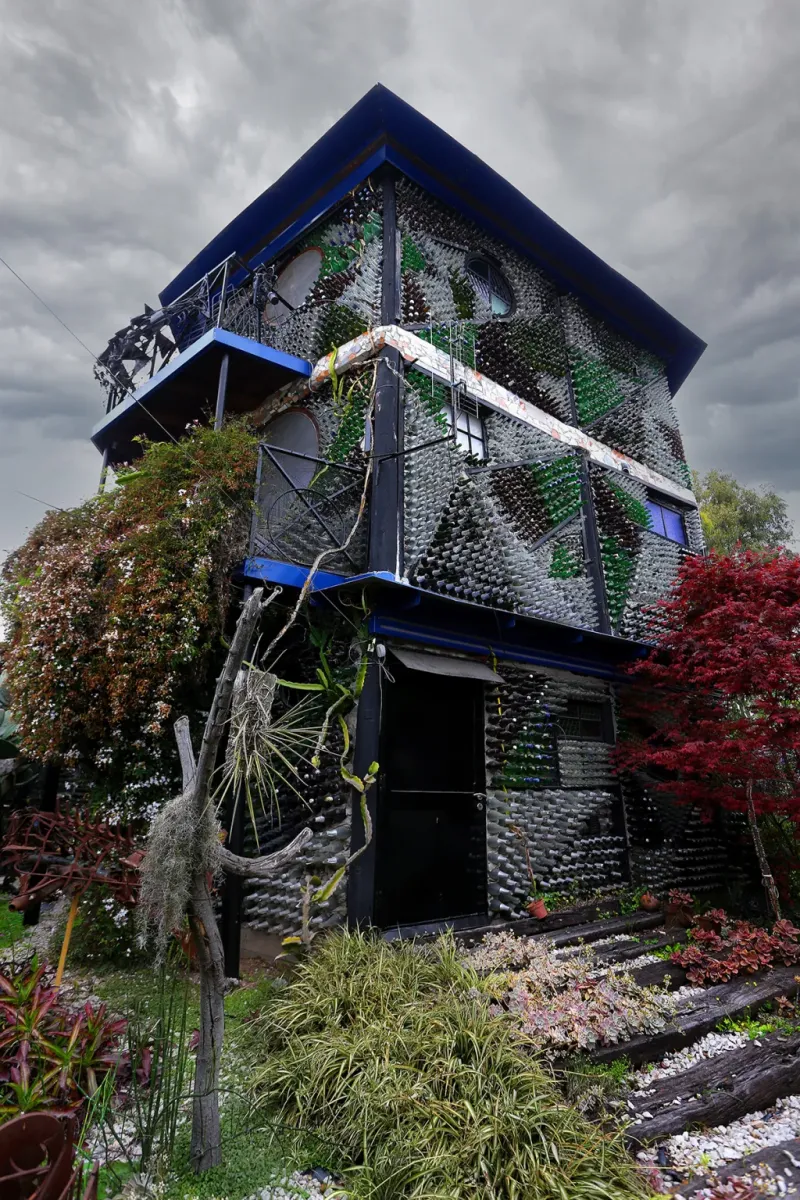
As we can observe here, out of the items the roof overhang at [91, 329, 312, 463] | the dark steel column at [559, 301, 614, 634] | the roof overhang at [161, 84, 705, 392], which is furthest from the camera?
the dark steel column at [559, 301, 614, 634]

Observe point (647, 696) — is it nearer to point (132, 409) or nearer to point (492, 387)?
point (492, 387)

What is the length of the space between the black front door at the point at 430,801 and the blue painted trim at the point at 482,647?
343 mm

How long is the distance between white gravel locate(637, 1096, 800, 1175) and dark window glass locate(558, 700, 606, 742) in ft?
13.9


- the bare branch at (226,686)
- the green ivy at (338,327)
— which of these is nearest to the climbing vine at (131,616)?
the green ivy at (338,327)

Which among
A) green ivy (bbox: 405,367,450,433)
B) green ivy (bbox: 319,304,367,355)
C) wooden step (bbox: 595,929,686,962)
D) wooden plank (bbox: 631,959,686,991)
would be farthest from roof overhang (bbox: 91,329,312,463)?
wooden plank (bbox: 631,959,686,991)

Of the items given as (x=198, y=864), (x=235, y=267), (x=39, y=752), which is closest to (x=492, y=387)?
(x=235, y=267)

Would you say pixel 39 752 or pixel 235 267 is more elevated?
pixel 235 267

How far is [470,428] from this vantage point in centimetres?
830

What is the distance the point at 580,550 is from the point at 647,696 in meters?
2.21

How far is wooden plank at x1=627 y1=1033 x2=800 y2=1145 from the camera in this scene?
3412 mm

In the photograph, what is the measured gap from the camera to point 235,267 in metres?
9.64

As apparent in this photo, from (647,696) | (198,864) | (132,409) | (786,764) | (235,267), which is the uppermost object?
(235,267)

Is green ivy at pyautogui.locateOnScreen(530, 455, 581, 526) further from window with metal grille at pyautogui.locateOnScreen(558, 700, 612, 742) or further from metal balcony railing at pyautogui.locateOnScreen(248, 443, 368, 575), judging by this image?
metal balcony railing at pyautogui.locateOnScreen(248, 443, 368, 575)

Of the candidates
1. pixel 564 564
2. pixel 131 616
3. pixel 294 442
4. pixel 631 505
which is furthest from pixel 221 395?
pixel 631 505
